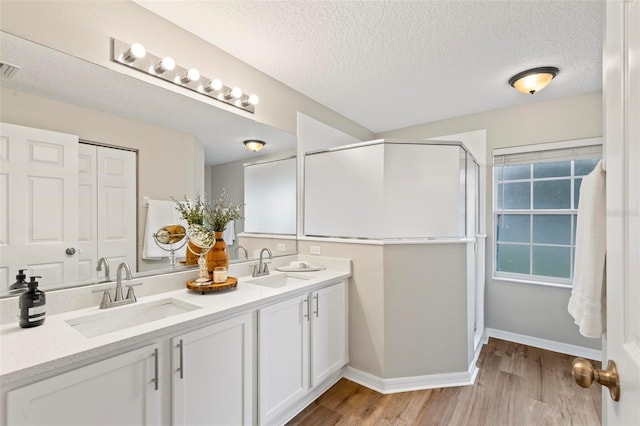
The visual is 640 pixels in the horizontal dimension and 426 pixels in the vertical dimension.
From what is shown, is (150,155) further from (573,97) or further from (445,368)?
(573,97)

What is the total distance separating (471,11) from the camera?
1756 mm

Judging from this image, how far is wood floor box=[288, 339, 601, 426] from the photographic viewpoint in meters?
1.93

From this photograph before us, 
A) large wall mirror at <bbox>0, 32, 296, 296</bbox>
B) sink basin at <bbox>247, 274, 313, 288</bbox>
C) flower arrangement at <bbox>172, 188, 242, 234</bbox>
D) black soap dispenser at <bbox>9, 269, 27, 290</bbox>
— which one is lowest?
sink basin at <bbox>247, 274, 313, 288</bbox>

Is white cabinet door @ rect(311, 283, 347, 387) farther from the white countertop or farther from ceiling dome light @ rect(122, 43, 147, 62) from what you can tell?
ceiling dome light @ rect(122, 43, 147, 62)

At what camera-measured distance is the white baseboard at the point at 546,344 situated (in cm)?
276

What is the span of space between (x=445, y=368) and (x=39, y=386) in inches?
96.0

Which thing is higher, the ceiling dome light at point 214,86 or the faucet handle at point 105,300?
the ceiling dome light at point 214,86

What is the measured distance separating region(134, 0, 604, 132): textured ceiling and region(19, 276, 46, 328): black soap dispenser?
5.30ft

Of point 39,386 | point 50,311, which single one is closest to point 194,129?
point 50,311

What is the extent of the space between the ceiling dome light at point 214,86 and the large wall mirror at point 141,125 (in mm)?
79

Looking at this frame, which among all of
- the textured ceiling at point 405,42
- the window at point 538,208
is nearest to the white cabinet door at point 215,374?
the textured ceiling at point 405,42

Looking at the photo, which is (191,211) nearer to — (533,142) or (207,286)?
(207,286)

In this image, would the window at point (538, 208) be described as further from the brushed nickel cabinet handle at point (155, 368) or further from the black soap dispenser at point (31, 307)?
the black soap dispenser at point (31, 307)

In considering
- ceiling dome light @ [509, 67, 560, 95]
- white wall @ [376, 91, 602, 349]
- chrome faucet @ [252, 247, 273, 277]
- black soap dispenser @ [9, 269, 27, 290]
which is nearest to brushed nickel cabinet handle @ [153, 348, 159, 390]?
black soap dispenser @ [9, 269, 27, 290]
